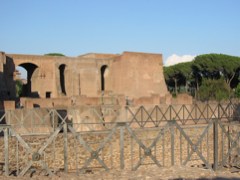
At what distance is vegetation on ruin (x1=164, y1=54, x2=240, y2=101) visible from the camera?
4097cm

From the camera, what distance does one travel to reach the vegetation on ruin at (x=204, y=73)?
4097cm

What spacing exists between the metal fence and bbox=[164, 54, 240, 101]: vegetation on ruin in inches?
863

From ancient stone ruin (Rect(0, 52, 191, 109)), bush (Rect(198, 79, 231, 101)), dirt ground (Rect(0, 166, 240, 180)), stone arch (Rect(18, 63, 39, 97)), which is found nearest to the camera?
dirt ground (Rect(0, 166, 240, 180))

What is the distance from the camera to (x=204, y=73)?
44500 millimetres

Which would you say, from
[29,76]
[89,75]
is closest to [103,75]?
[89,75]

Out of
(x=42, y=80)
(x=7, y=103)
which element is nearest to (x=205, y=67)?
(x=42, y=80)

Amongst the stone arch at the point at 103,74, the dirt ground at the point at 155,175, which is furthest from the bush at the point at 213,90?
the dirt ground at the point at 155,175

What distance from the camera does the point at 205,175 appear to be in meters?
6.39

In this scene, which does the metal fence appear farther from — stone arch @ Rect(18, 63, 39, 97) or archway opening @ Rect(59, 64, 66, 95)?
archway opening @ Rect(59, 64, 66, 95)

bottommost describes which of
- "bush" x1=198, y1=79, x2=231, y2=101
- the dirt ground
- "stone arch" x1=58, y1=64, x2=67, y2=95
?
the dirt ground

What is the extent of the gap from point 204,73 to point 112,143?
35798 millimetres

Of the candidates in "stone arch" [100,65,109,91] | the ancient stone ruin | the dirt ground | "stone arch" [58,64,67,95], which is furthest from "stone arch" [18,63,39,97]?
the dirt ground

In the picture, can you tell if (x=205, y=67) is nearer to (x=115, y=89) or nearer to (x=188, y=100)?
(x=115, y=89)

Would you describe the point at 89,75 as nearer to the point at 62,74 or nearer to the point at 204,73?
the point at 62,74
